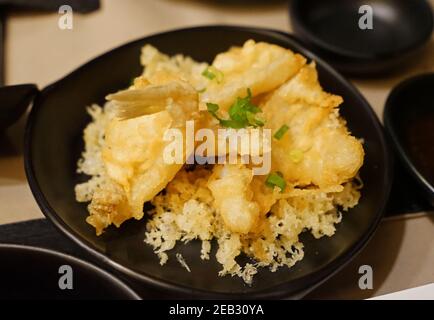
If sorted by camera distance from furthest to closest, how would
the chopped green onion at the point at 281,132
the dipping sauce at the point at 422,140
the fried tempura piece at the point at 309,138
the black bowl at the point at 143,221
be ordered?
the dipping sauce at the point at 422,140 → the chopped green onion at the point at 281,132 → the fried tempura piece at the point at 309,138 → the black bowl at the point at 143,221

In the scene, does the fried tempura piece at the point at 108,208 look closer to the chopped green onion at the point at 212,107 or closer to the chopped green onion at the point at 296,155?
the chopped green onion at the point at 212,107

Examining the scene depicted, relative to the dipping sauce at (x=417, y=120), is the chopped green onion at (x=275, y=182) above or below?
below

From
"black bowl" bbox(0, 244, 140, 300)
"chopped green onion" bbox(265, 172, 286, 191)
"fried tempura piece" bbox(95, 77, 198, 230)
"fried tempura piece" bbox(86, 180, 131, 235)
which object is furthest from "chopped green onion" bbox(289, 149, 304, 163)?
→ "black bowl" bbox(0, 244, 140, 300)

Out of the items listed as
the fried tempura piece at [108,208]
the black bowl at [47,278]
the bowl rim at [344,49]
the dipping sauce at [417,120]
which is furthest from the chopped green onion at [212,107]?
the bowl rim at [344,49]

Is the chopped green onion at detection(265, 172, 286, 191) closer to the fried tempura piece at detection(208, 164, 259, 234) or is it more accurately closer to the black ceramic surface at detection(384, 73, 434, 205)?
the fried tempura piece at detection(208, 164, 259, 234)

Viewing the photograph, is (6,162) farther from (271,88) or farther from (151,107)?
(271,88)

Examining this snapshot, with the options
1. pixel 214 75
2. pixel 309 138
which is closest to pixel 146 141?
pixel 214 75
